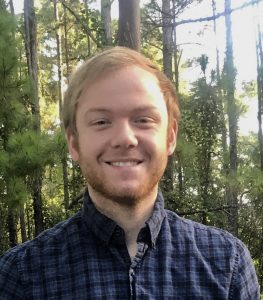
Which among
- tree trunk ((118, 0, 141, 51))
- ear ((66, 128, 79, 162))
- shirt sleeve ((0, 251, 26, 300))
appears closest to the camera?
shirt sleeve ((0, 251, 26, 300))

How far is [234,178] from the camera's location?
269 inches

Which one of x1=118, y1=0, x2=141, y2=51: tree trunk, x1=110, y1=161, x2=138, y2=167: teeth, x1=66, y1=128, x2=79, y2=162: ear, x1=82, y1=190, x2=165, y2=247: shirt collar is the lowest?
x1=82, y1=190, x2=165, y2=247: shirt collar

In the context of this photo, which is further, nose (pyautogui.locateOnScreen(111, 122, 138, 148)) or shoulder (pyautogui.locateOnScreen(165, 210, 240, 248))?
shoulder (pyautogui.locateOnScreen(165, 210, 240, 248))

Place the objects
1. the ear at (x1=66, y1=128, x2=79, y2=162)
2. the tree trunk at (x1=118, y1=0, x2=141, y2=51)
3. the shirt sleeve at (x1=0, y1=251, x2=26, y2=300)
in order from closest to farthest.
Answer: the shirt sleeve at (x1=0, y1=251, x2=26, y2=300) < the ear at (x1=66, y1=128, x2=79, y2=162) < the tree trunk at (x1=118, y1=0, x2=141, y2=51)

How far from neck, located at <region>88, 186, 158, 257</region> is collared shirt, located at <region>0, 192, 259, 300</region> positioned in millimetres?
15

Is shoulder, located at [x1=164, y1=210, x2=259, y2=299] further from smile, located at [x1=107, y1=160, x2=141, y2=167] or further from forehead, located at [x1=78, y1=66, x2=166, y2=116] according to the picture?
forehead, located at [x1=78, y1=66, x2=166, y2=116]

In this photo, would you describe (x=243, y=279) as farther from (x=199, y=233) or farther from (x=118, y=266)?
(x=118, y=266)

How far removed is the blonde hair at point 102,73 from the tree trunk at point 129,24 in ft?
6.56

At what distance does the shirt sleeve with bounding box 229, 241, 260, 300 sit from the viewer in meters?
1.19

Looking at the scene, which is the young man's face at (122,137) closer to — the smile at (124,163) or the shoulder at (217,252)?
the smile at (124,163)

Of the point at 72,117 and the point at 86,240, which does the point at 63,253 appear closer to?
the point at 86,240

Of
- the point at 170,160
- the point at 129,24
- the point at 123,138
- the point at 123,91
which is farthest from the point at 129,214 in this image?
the point at 170,160

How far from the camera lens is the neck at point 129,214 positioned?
118 cm

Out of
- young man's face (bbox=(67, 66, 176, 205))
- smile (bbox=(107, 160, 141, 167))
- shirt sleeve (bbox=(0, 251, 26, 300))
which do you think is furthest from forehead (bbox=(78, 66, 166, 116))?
shirt sleeve (bbox=(0, 251, 26, 300))
